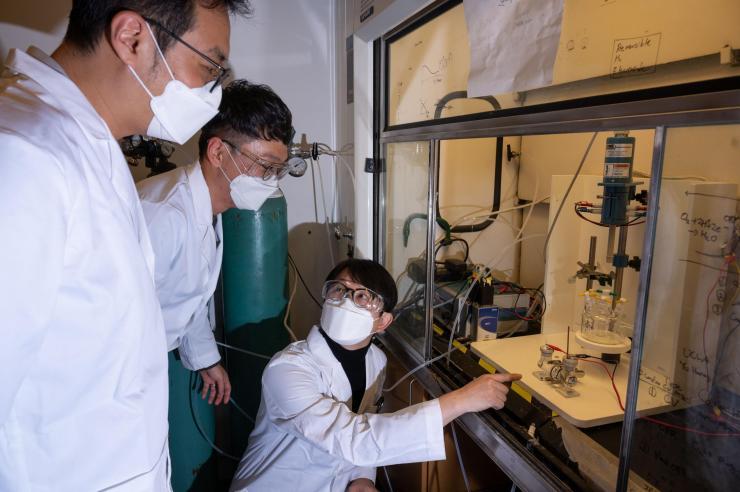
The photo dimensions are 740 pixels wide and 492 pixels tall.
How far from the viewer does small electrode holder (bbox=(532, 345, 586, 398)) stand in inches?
41.0

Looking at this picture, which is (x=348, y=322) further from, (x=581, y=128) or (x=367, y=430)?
(x=581, y=128)

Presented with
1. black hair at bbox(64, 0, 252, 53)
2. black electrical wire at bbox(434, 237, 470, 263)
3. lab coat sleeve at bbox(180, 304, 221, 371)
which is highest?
black hair at bbox(64, 0, 252, 53)

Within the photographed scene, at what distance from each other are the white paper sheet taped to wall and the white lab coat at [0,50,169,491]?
783 mm

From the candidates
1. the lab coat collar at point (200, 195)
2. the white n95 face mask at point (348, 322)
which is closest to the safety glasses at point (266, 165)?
the lab coat collar at point (200, 195)

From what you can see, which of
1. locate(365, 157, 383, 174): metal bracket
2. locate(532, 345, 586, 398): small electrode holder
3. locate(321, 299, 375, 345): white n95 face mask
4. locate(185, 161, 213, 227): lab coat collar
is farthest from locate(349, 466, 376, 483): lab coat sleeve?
locate(365, 157, 383, 174): metal bracket

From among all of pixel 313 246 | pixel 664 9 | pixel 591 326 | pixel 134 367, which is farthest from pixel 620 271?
pixel 313 246

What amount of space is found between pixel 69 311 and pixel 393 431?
2.44 ft

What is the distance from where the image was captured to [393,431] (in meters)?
1.04

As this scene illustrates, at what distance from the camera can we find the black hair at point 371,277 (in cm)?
128

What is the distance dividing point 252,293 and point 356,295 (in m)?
0.73

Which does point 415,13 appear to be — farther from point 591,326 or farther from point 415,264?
point 591,326

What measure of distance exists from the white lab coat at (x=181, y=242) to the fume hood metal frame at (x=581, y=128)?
2.40ft

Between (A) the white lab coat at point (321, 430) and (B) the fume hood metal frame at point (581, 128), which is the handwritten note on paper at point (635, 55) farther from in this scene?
(A) the white lab coat at point (321, 430)

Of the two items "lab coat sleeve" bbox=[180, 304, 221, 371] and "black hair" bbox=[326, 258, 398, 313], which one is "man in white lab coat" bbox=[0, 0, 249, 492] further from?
"lab coat sleeve" bbox=[180, 304, 221, 371]
